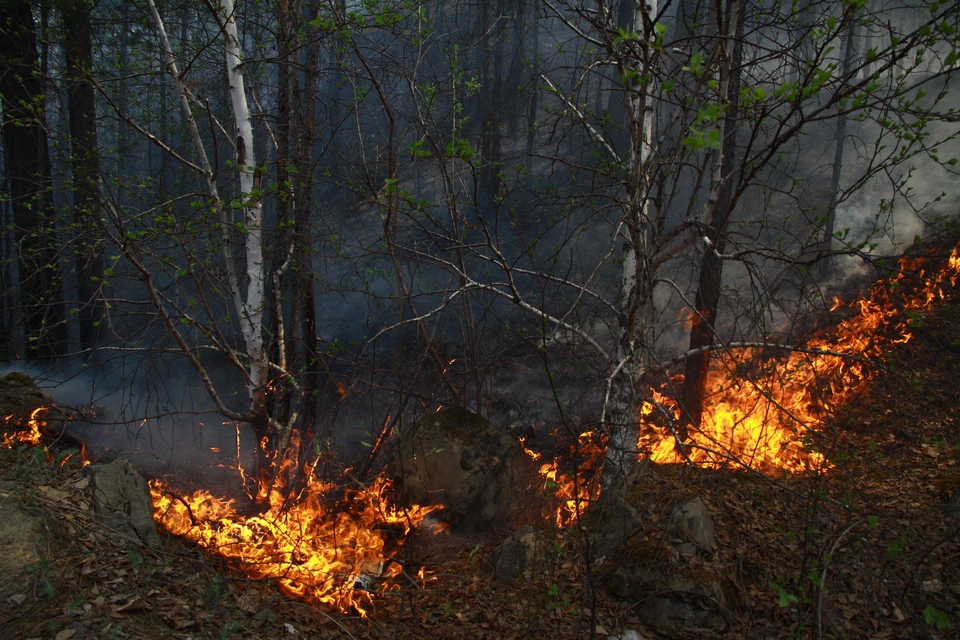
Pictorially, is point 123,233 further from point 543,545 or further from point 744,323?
point 744,323

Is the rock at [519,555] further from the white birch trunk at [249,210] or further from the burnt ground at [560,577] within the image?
the white birch trunk at [249,210]

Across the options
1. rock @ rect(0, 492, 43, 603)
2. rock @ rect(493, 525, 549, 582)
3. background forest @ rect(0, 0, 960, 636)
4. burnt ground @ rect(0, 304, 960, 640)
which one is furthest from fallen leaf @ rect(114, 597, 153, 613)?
rock @ rect(493, 525, 549, 582)

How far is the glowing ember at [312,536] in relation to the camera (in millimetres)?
5586

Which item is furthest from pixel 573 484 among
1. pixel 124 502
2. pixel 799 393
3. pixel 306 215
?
pixel 799 393

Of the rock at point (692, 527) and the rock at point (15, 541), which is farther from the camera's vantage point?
the rock at point (692, 527)

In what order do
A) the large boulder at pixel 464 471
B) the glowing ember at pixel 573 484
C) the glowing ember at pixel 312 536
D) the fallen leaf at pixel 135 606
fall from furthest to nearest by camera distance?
the large boulder at pixel 464 471
the glowing ember at pixel 312 536
the glowing ember at pixel 573 484
the fallen leaf at pixel 135 606

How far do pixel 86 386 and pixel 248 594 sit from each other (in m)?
9.12

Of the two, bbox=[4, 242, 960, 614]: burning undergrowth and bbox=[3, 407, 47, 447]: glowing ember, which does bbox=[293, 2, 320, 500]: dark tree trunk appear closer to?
bbox=[4, 242, 960, 614]: burning undergrowth

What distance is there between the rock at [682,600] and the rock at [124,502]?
4240 mm

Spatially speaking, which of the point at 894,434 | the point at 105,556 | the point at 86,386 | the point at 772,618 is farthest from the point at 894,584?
the point at 86,386

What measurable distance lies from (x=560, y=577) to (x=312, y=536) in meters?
2.94

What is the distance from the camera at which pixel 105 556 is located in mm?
4484

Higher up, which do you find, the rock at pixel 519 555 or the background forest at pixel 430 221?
the background forest at pixel 430 221

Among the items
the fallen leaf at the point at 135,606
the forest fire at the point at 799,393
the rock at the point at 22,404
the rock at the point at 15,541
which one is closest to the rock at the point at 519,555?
the forest fire at the point at 799,393
